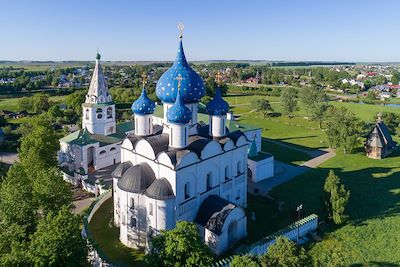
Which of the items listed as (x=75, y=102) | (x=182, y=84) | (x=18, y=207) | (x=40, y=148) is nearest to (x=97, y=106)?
(x=40, y=148)

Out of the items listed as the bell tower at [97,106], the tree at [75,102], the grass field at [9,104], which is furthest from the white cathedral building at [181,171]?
the grass field at [9,104]

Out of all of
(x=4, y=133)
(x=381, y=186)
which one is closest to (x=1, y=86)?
(x=4, y=133)

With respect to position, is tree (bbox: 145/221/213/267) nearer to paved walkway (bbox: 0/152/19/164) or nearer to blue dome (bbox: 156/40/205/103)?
blue dome (bbox: 156/40/205/103)

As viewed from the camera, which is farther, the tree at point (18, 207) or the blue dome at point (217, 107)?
the blue dome at point (217, 107)

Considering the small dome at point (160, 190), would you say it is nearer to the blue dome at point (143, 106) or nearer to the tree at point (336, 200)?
the blue dome at point (143, 106)

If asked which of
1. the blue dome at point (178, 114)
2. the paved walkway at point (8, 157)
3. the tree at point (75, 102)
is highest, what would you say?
the blue dome at point (178, 114)

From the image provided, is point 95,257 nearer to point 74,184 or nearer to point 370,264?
point 74,184
